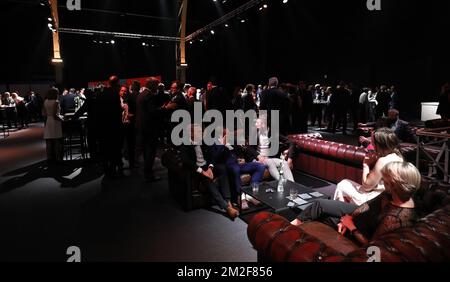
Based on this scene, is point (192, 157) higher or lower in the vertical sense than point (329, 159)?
higher

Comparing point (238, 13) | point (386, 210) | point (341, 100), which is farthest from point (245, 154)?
point (238, 13)

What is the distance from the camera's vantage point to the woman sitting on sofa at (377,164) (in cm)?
259

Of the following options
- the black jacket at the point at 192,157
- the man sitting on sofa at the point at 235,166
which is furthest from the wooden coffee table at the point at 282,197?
the black jacket at the point at 192,157

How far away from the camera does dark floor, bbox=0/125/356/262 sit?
111 inches

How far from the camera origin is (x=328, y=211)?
103 inches

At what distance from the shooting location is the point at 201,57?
17703mm

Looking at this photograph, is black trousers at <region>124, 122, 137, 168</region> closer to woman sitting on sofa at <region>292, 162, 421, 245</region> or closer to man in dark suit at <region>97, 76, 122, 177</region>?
Result: man in dark suit at <region>97, 76, 122, 177</region>

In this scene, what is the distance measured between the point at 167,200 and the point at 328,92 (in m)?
8.54

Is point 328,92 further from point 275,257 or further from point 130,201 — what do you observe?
point 275,257

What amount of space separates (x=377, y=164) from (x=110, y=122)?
409 centimetres

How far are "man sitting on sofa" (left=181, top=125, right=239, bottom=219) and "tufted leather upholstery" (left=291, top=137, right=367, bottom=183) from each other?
1.86m

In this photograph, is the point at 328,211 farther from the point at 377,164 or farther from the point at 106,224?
the point at 106,224

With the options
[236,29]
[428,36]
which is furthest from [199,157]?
[236,29]
